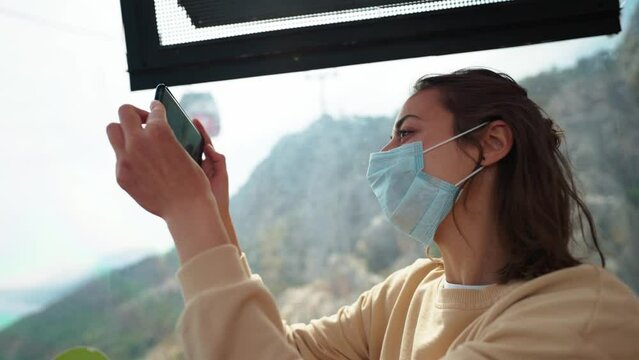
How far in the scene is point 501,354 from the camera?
101cm

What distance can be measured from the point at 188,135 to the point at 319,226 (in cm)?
69

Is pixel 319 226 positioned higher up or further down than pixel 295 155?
further down

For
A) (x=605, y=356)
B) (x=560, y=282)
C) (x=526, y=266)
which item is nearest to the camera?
(x=605, y=356)

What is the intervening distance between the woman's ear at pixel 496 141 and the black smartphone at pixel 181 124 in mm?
596

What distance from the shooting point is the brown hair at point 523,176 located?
1.27m

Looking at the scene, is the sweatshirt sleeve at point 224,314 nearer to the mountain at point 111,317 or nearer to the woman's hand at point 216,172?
the woman's hand at point 216,172

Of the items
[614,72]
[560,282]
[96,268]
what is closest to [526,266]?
[560,282]

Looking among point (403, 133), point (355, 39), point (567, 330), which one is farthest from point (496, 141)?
point (567, 330)

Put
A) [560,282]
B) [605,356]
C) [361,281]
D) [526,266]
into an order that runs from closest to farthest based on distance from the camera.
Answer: [605,356]
[560,282]
[526,266]
[361,281]

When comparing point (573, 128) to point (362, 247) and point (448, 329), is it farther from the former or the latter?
point (448, 329)

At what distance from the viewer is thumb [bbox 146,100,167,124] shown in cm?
A: 101

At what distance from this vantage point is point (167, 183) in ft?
3.23

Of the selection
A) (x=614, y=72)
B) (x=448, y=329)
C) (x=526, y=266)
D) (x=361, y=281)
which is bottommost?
(x=361, y=281)

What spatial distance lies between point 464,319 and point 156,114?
0.69 metres
